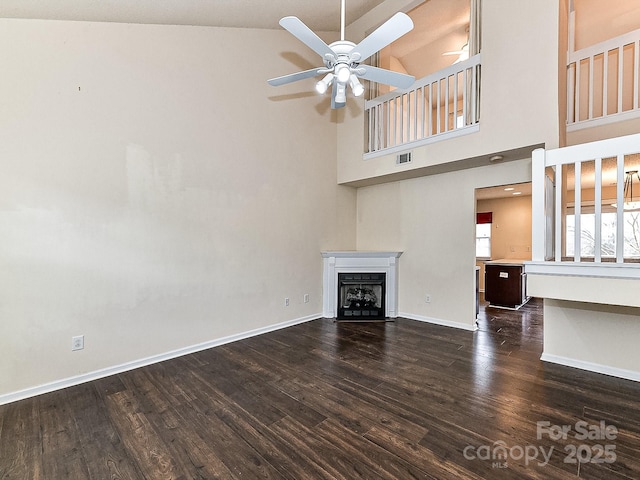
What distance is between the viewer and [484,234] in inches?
289

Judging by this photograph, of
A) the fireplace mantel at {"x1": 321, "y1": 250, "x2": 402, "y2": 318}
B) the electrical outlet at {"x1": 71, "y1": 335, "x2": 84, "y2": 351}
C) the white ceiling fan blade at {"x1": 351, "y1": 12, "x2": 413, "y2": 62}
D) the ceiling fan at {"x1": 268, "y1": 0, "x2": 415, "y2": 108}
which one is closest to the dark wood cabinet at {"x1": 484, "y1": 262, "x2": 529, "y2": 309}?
the fireplace mantel at {"x1": 321, "y1": 250, "x2": 402, "y2": 318}

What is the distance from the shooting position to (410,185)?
4.77 m

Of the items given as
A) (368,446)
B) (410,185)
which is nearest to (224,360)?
(368,446)

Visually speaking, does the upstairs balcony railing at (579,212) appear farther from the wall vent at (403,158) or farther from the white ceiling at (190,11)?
the white ceiling at (190,11)

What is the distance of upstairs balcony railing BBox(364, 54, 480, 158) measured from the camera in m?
3.57

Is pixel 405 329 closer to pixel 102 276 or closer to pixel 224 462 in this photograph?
pixel 224 462

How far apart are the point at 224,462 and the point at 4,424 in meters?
1.78

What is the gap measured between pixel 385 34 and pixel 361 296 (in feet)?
12.3

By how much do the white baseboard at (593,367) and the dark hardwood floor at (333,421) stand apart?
103 millimetres

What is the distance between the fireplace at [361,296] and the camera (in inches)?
186

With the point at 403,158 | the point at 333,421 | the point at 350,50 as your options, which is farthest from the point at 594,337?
the point at 350,50

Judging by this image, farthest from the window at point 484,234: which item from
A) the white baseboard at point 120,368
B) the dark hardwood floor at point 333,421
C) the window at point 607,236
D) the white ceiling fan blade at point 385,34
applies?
the white ceiling fan blade at point 385,34

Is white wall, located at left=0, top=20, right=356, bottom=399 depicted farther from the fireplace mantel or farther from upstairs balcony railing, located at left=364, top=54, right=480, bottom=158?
upstairs balcony railing, located at left=364, top=54, right=480, bottom=158

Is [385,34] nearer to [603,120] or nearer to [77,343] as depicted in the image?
[603,120]
